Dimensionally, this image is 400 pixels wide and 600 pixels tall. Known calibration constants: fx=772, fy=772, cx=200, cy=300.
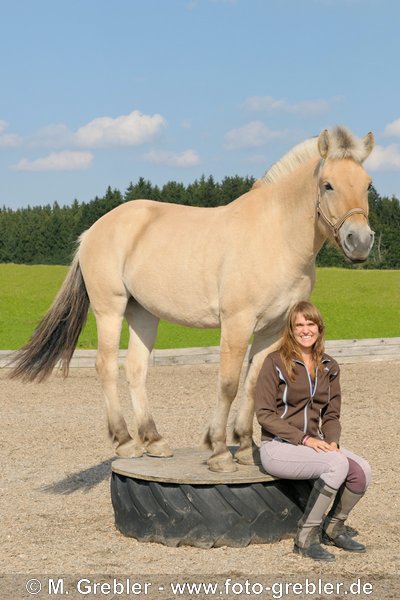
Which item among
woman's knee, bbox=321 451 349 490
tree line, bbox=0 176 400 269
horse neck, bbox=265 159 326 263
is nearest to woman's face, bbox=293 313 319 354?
horse neck, bbox=265 159 326 263

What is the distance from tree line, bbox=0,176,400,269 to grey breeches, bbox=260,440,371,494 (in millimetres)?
28019

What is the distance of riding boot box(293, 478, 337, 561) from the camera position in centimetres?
415

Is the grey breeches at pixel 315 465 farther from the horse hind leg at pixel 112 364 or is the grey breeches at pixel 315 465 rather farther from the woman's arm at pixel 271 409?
the horse hind leg at pixel 112 364

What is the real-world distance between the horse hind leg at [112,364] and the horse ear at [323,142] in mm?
1895

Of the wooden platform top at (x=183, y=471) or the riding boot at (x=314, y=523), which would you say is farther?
the wooden platform top at (x=183, y=471)

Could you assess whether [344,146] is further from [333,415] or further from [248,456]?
[248,456]

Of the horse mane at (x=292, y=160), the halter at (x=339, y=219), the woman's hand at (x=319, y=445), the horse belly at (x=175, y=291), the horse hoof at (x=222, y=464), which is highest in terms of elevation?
the horse mane at (x=292, y=160)

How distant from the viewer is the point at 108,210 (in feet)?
145

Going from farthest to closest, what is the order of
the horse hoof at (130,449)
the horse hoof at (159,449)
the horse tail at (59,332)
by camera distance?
the horse tail at (59,332) < the horse hoof at (130,449) < the horse hoof at (159,449)

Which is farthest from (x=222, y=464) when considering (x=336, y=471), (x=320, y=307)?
(x=320, y=307)

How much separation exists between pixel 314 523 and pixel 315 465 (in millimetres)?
320

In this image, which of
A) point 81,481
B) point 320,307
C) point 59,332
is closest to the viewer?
point 59,332

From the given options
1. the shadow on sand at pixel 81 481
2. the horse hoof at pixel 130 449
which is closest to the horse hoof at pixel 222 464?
the horse hoof at pixel 130 449

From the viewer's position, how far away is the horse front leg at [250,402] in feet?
15.8
